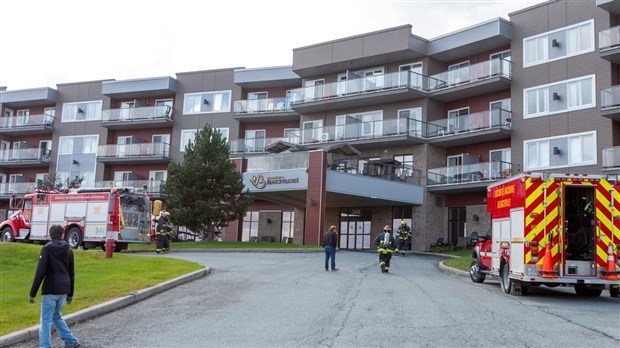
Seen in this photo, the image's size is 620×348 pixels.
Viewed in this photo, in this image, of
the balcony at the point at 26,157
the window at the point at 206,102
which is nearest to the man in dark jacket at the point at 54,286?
the window at the point at 206,102

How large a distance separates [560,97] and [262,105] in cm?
2149

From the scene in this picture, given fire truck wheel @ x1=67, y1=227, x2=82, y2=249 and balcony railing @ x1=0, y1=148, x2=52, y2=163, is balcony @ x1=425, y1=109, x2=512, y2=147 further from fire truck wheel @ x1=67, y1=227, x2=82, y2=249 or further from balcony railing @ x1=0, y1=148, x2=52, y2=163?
balcony railing @ x1=0, y1=148, x2=52, y2=163

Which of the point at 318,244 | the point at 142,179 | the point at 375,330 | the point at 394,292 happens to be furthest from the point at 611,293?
the point at 142,179

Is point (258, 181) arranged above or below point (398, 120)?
below

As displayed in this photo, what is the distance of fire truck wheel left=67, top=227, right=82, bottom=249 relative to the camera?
26231 millimetres

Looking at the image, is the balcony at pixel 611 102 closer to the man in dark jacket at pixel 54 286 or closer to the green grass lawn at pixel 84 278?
the green grass lawn at pixel 84 278

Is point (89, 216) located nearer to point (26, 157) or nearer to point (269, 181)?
point (269, 181)

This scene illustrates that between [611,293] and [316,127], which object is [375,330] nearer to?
[611,293]

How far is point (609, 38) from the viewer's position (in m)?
29.5

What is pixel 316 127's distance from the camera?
4088cm

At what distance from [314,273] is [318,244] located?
1517 cm

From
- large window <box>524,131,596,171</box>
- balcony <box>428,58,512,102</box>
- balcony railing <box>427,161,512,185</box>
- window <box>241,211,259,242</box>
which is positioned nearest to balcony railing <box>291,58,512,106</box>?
balcony <box>428,58,512,102</box>

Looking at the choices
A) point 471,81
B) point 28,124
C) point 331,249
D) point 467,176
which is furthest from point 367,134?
point 28,124

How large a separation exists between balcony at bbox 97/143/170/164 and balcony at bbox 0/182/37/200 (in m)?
7.22
